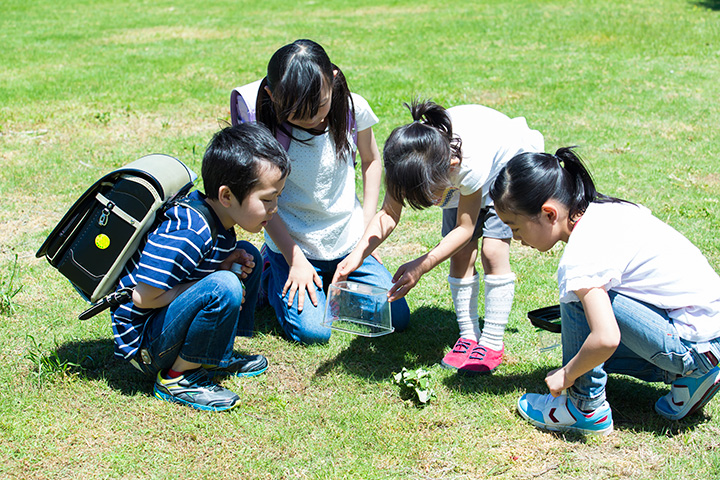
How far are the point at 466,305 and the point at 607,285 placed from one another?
100 centimetres

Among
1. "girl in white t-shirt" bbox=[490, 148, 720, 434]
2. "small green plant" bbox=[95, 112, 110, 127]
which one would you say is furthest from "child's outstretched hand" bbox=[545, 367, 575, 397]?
"small green plant" bbox=[95, 112, 110, 127]

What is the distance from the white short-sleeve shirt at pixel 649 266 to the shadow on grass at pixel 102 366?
1871 millimetres

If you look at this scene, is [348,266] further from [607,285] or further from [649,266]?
[649,266]

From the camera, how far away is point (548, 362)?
313 centimetres

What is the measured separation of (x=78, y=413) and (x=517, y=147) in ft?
7.49

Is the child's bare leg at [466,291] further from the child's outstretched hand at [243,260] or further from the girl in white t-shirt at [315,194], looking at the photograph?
the child's outstretched hand at [243,260]

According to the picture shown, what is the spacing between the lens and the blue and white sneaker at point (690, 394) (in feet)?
8.20

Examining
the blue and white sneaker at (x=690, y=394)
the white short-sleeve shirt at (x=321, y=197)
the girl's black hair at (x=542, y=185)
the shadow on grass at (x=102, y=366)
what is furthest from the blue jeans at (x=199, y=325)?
the blue and white sneaker at (x=690, y=394)

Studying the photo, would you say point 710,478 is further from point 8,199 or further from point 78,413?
point 8,199

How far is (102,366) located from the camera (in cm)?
306

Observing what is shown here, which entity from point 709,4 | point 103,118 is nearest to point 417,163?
point 103,118

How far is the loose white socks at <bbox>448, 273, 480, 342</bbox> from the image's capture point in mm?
3250

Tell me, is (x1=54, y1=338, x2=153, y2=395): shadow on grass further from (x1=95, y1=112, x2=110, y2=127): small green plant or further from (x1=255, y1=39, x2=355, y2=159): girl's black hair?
(x1=95, y1=112, x2=110, y2=127): small green plant

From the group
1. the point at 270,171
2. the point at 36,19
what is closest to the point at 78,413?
the point at 270,171
